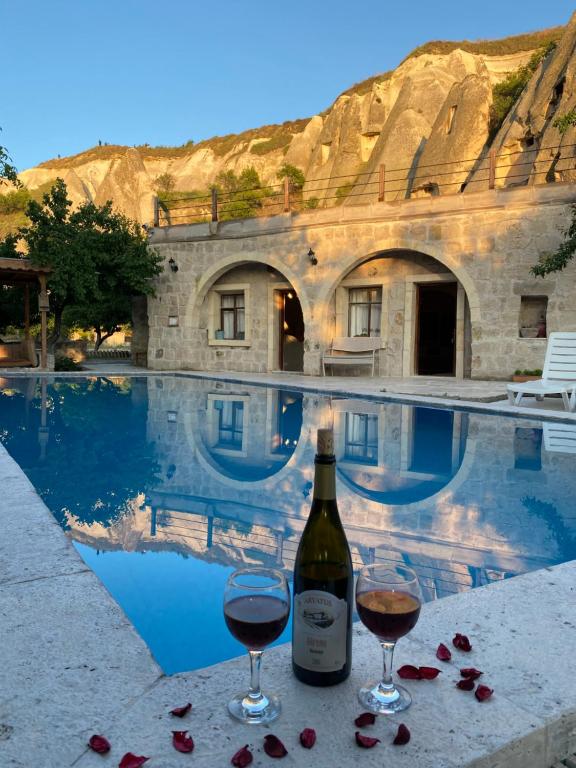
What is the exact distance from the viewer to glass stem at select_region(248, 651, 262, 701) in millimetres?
1213

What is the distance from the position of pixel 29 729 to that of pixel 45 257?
14.1m

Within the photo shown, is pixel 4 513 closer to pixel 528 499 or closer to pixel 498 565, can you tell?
pixel 498 565

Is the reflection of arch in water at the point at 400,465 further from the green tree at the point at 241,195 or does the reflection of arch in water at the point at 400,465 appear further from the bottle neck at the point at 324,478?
the green tree at the point at 241,195

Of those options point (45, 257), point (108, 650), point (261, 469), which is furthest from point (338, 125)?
point (108, 650)

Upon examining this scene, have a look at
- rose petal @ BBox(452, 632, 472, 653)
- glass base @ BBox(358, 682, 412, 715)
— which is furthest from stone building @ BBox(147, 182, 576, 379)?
glass base @ BBox(358, 682, 412, 715)

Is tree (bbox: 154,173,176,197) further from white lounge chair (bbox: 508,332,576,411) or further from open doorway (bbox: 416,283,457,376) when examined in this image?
white lounge chair (bbox: 508,332,576,411)

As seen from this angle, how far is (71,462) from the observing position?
496 centimetres

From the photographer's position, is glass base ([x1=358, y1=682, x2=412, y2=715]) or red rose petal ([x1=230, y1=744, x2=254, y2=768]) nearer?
red rose petal ([x1=230, y1=744, x2=254, y2=768])

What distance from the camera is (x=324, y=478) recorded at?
4.11ft

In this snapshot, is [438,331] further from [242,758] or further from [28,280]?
[242,758]

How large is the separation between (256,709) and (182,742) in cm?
17

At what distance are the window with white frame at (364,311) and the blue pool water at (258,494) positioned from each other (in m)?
6.38

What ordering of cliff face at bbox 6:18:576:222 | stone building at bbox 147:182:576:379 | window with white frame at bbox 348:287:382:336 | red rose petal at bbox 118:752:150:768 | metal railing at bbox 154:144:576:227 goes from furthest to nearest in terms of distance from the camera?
cliff face at bbox 6:18:576:222
metal railing at bbox 154:144:576:227
window with white frame at bbox 348:287:382:336
stone building at bbox 147:182:576:379
red rose petal at bbox 118:752:150:768

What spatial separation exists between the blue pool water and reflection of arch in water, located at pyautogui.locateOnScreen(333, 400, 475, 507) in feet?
0.08
